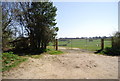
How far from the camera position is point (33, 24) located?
13.4 m

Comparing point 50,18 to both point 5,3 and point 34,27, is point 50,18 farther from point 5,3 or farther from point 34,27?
point 5,3

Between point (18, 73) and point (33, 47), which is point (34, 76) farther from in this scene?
point (33, 47)

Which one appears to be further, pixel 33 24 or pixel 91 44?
pixel 91 44

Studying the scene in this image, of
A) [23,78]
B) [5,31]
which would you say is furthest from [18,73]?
[5,31]

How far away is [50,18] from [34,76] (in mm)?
9517

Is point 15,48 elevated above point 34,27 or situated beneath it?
situated beneath

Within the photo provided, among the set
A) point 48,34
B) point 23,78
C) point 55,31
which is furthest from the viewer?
point 55,31

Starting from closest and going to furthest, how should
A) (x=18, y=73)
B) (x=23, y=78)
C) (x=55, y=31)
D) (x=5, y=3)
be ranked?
(x=23, y=78)
(x=18, y=73)
(x=5, y=3)
(x=55, y=31)

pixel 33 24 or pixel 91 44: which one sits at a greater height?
pixel 33 24

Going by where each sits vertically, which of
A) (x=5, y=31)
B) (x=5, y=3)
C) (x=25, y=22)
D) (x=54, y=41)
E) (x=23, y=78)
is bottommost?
(x=23, y=78)

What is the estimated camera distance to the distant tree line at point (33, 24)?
13.3 metres

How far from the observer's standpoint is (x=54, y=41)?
580 inches

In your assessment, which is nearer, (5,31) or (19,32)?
(5,31)

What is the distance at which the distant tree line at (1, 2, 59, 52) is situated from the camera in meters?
13.3
